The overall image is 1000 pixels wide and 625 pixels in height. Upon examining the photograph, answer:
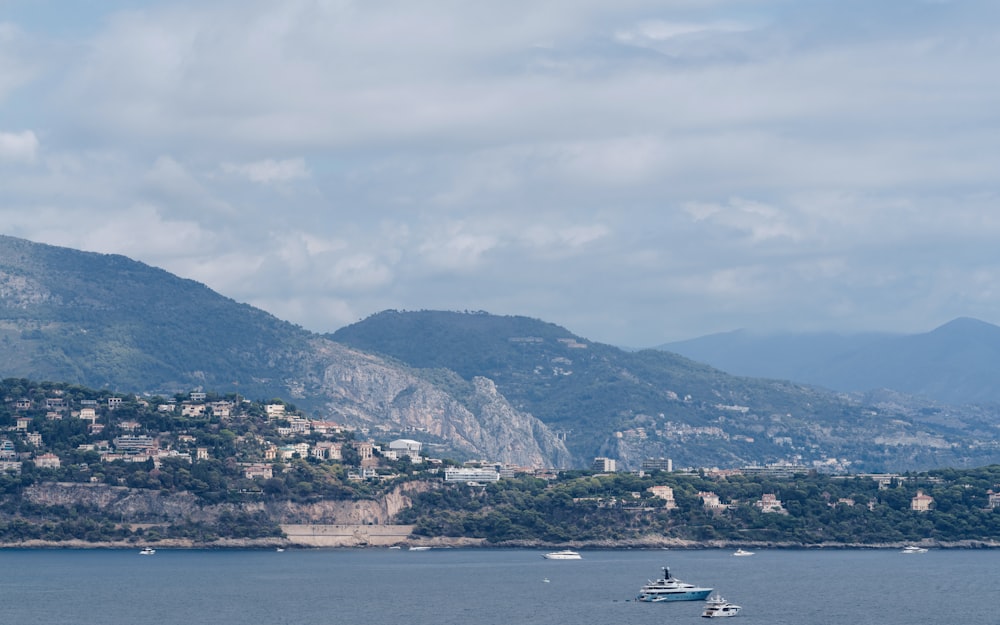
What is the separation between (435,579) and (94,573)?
1370 inches

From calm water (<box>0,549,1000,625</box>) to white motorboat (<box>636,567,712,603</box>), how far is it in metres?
1.19

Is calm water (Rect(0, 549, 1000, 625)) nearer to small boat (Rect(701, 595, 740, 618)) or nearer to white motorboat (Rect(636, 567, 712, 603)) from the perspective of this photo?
small boat (Rect(701, 595, 740, 618))

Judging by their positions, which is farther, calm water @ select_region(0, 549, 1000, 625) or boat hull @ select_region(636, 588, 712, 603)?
boat hull @ select_region(636, 588, 712, 603)

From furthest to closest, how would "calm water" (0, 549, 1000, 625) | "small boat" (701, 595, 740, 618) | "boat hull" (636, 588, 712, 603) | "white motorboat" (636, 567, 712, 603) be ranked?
"white motorboat" (636, 567, 712, 603)
"boat hull" (636, 588, 712, 603)
"small boat" (701, 595, 740, 618)
"calm water" (0, 549, 1000, 625)

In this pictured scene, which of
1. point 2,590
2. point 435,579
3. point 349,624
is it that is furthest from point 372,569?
point 349,624

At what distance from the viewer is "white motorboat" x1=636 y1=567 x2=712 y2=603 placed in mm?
143875

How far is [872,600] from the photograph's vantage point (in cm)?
14250

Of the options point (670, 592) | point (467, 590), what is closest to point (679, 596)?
point (670, 592)

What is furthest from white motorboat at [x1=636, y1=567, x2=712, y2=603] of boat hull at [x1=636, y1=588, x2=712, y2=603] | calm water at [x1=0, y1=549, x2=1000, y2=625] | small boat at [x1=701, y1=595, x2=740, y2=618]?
small boat at [x1=701, y1=595, x2=740, y2=618]

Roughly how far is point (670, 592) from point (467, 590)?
18.5 m

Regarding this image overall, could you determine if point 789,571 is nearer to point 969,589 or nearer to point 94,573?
point 969,589

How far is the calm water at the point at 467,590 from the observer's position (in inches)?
5103

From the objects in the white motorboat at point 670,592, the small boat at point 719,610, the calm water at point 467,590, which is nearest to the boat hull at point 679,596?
the white motorboat at point 670,592

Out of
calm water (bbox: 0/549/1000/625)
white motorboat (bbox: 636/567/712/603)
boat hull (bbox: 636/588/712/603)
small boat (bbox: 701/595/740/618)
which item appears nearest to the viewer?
calm water (bbox: 0/549/1000/625)
